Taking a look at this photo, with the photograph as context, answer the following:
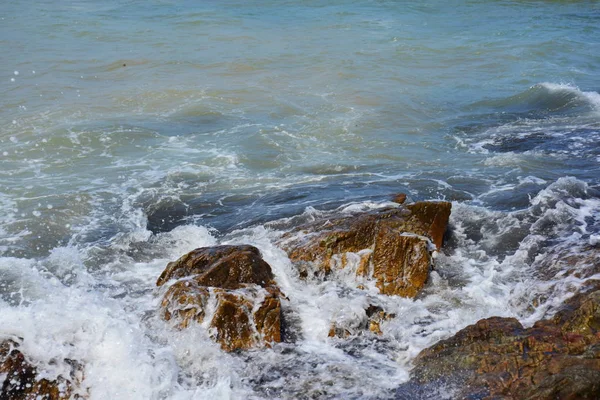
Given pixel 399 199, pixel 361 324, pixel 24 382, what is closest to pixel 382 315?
pixel 361 324

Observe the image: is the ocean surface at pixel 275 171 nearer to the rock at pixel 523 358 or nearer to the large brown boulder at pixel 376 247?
the large brown boulder at pixel 376 247

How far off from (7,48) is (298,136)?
12084 millimetres

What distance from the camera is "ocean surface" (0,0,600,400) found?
6.29 m

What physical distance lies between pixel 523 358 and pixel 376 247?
100 inches


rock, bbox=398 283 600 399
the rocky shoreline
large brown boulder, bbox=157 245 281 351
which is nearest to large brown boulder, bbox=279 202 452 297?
the rocky shoreline

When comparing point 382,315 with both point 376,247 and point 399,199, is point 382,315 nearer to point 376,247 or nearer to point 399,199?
point 376,247

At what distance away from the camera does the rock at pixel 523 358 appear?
4.91 meters

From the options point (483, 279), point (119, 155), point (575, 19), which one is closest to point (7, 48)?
point (119, 155)

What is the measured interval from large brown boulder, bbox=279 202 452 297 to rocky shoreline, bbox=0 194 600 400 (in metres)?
0.01

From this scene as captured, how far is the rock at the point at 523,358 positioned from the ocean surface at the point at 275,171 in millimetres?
440

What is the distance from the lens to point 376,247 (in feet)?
25.1

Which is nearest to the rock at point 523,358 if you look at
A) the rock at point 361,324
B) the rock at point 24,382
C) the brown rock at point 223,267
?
the rock at point 361,324

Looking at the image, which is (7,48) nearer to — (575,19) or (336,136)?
(336,136)

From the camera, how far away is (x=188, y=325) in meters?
6.46
